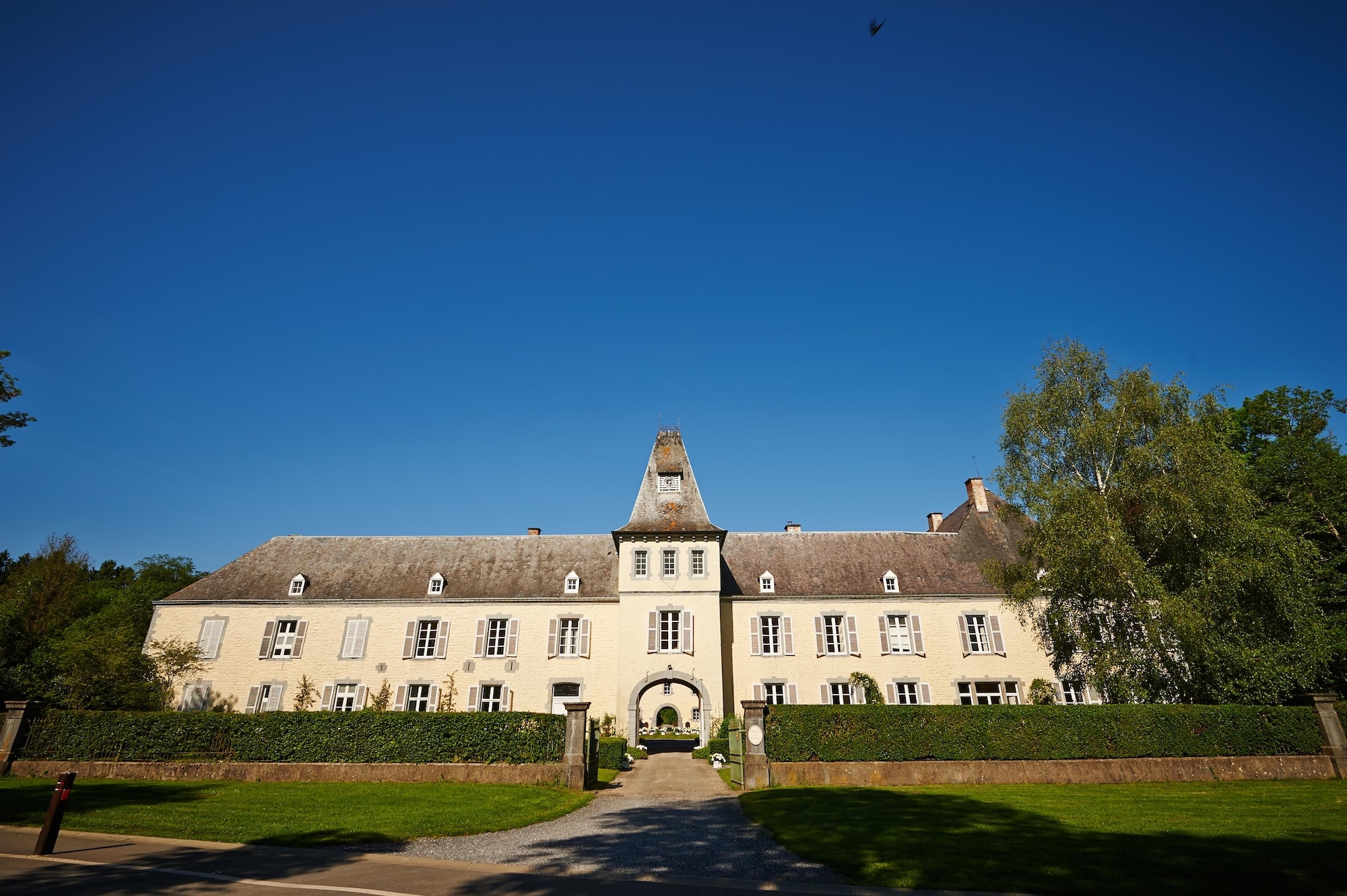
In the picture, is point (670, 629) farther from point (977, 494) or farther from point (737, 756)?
point (977, 494)

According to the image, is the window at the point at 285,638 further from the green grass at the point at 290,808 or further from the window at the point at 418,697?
the green grass at the point at 290,808

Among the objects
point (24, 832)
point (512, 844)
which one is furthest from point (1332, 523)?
point (24, 832)

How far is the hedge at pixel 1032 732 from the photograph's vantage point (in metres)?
15.8

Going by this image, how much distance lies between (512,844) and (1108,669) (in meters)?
17.3

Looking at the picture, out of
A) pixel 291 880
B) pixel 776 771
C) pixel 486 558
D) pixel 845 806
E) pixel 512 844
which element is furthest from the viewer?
pixel 486 558

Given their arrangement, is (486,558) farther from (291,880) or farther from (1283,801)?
(1283,801)

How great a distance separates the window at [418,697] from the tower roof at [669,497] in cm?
987

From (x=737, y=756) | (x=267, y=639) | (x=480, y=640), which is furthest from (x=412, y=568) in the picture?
(x=737, y=756)

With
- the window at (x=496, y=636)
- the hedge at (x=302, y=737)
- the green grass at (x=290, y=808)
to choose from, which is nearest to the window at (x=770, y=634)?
the window at (x=496, y=636)

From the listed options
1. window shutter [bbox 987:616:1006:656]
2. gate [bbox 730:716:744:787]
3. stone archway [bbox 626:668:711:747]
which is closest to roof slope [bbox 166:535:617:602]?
stone archway [bbox 626:668:711:747]

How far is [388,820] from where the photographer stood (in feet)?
35.0

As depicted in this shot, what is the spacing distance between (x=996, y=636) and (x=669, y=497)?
1443cm

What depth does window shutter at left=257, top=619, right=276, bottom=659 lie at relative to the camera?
27750 mm

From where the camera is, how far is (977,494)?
107 feet
